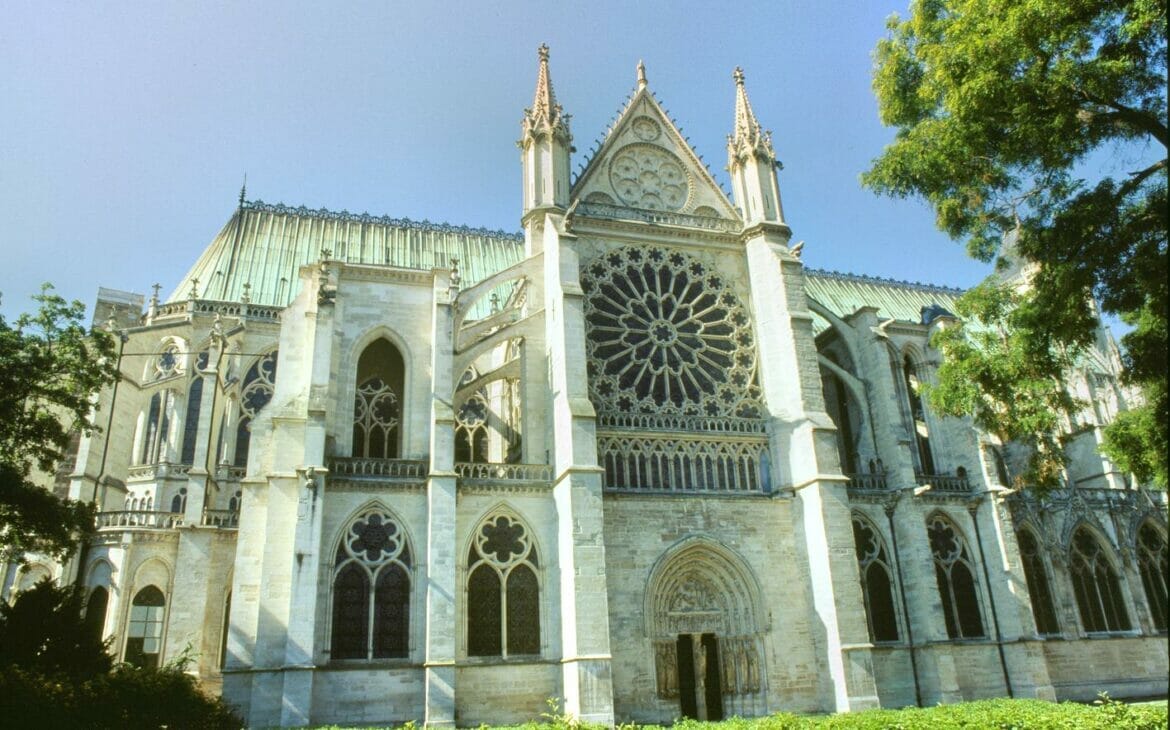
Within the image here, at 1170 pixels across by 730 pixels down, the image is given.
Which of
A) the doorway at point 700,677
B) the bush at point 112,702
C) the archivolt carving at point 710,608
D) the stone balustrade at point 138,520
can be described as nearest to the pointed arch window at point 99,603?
the stone balustrade at point 138,520

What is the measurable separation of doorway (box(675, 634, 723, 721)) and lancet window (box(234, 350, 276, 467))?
16375 millimetres

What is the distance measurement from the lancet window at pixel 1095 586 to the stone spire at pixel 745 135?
1791 cm

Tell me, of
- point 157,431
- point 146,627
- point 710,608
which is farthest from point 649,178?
point 146,627

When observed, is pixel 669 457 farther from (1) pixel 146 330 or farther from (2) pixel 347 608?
(1) pixel 146 330

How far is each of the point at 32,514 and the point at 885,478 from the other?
23.1 metres

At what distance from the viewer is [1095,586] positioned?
29516 millimetres

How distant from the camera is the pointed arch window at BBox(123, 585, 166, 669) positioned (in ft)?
76.3

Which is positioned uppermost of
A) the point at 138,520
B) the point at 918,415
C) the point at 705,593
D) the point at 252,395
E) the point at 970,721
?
the point at 252,395

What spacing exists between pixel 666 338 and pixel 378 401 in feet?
30.0

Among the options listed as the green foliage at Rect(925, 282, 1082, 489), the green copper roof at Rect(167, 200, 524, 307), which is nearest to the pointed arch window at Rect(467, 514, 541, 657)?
the green foliage at Rect(925, 282, 1082, 489)

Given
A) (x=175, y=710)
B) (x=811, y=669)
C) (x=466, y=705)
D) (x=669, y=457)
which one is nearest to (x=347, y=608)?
(x=466, y=705)

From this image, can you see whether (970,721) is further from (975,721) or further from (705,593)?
(705,593)

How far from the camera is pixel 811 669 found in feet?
73.1

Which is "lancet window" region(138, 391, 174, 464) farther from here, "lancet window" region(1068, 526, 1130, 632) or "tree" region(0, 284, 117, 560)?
"lancet window" region(1068, 526, 1130, 632)
